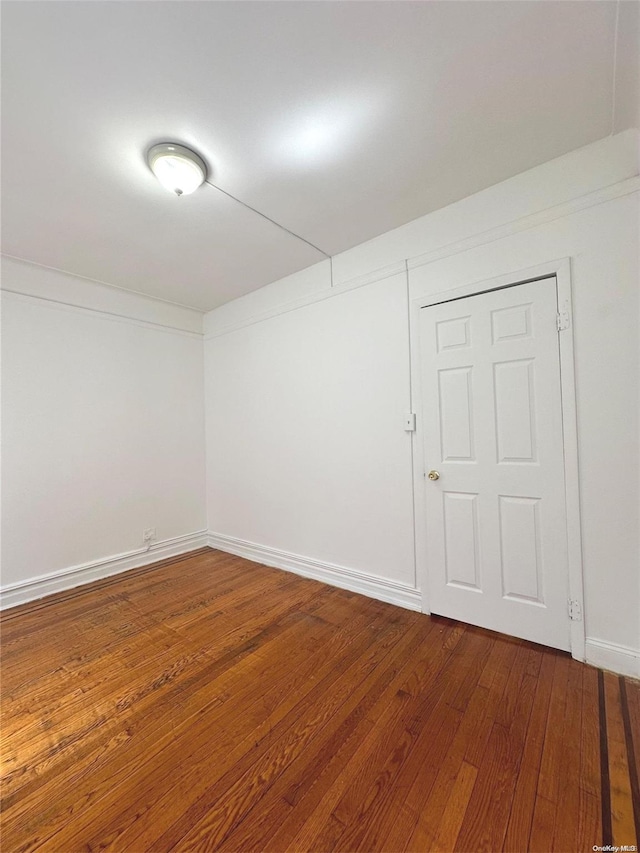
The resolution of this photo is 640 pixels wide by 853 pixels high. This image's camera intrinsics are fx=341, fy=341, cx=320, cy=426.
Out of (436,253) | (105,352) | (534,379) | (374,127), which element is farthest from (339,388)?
(105,352)

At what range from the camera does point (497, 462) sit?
218 centimetres

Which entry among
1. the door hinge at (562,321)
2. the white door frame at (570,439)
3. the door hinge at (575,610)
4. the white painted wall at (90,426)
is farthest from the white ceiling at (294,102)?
the door hinge at (575,610)

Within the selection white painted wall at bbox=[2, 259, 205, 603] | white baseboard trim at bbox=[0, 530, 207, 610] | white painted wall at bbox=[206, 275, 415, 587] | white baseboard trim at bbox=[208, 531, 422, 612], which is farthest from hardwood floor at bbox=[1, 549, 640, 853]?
white painted wall at bbox=[2, 259, 205, 603]

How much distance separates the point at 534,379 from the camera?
2049mm

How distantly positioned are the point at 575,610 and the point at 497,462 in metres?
0.89

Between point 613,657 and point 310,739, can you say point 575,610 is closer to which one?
point 613,657

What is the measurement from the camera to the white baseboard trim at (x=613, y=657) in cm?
175

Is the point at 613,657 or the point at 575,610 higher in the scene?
the point at 575,610

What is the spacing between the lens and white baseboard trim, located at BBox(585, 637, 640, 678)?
1.75 meters

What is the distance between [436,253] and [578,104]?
946 mm

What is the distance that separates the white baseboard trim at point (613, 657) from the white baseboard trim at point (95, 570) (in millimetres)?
3683

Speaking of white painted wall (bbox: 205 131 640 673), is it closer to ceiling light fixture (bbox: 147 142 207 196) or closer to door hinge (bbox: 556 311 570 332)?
door hinge (bbox: 556 311 570 332)

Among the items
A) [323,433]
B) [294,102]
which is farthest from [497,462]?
[294,102]

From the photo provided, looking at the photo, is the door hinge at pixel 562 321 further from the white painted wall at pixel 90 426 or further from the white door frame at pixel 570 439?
the white painted wall at pixel 90 426
